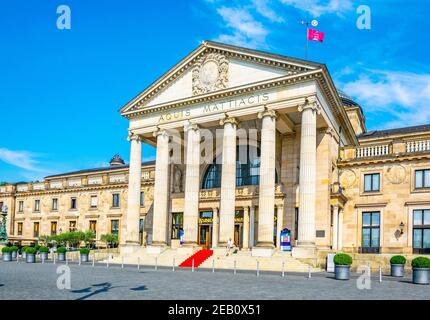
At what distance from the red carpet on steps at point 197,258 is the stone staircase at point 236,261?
Result: 1.37 ft

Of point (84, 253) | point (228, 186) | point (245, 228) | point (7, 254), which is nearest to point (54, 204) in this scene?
point (7, 254)

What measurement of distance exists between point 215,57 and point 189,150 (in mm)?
8808

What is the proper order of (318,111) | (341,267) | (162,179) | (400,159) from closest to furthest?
(341,267)
(318,111)
(400,159)
(162,179)

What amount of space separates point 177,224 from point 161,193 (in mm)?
6521

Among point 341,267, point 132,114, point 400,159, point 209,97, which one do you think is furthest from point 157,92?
point 341,267

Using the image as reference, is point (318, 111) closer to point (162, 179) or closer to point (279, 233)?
point (279, 233)

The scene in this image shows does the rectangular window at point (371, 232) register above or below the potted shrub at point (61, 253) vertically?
above

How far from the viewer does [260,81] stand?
39.5 metres

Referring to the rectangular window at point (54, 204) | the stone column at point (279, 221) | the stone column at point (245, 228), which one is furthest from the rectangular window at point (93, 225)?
the stone column at point (279, 221)

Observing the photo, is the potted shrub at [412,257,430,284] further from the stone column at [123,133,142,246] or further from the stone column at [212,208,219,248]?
the stone column at [123,133,142,246]

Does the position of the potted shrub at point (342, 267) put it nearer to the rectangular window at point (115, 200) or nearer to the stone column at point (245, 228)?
the stone column at point (245, 228)

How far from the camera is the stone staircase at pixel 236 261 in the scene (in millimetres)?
33875

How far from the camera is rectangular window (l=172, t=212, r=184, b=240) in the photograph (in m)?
50.9

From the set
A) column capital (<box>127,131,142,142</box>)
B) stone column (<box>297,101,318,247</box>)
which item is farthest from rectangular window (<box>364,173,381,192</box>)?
column capital (<box>127,131,142,142</box>)
